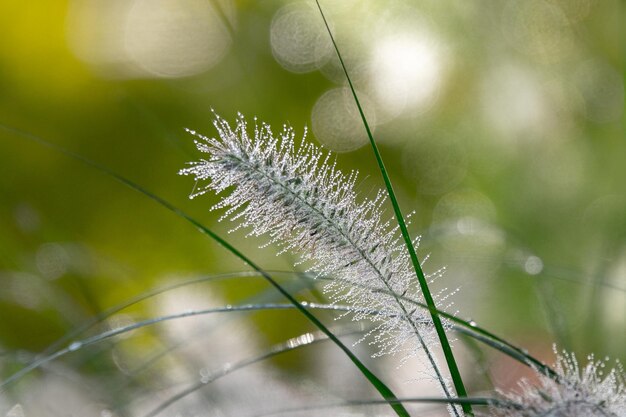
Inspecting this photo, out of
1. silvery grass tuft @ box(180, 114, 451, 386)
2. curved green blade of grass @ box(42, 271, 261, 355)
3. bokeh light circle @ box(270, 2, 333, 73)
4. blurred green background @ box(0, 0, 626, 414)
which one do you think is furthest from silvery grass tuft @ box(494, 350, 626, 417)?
bokeh light circle @ box(270, 2, 333, 73)

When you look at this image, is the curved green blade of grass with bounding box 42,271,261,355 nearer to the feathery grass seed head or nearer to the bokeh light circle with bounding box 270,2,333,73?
the feathery grass seed head

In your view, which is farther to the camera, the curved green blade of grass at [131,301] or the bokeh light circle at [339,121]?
the bokeh light circle at [339,121]

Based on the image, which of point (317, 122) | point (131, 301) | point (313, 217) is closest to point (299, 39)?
point (317, 122)

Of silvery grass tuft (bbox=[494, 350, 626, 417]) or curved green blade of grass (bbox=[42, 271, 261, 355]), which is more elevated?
curved green blade of grass (bbox=[42, 271, 261, 355])

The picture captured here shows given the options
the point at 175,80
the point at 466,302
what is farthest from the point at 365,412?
the point at 175,80

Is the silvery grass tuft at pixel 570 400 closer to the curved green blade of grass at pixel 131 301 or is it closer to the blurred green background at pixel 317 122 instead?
the curved green blade of grass at pixel 131 301

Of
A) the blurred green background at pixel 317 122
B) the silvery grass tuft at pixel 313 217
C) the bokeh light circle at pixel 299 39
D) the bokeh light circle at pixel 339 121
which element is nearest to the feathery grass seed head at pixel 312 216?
the silvery grass tuft at pixel 313 217

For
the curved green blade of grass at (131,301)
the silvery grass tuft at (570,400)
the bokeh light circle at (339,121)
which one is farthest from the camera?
the bokeh light circle at (339,121)

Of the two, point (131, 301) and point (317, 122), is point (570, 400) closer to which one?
point (131, 301)
